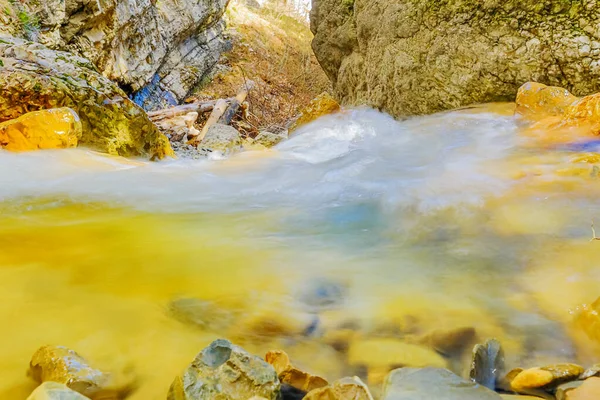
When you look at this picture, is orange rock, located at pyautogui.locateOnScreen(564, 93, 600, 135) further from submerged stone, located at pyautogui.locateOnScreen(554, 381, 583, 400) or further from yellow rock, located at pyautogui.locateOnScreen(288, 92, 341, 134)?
yellow rock, located at pyautogui.locateOnScreen(288, 92, 341, 134)

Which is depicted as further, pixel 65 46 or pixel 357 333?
pixel 65 46

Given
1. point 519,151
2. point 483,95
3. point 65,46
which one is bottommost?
point 519,151

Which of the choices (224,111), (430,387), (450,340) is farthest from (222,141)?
(430,387)

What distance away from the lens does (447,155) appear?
189 inches

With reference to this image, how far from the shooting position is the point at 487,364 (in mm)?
1387

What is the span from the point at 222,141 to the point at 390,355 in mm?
7108

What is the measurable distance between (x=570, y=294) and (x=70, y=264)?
91.5 inches

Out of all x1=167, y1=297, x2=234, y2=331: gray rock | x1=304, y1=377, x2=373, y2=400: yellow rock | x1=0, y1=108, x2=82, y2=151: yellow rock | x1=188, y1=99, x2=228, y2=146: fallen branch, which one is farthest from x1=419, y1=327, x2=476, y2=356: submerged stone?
x1=188, y1=99, x2=228, y2=146: fallen branch

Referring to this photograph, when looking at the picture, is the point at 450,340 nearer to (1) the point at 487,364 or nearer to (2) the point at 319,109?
(1) the point at 487,364

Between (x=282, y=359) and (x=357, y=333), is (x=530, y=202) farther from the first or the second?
(x=282, y=359)

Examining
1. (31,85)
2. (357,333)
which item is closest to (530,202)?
(357,333)

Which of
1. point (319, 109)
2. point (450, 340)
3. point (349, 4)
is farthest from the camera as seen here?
point (349, 4)

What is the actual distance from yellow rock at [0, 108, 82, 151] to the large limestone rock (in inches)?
8.5

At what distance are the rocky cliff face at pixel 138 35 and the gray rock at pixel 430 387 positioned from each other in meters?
7.65
